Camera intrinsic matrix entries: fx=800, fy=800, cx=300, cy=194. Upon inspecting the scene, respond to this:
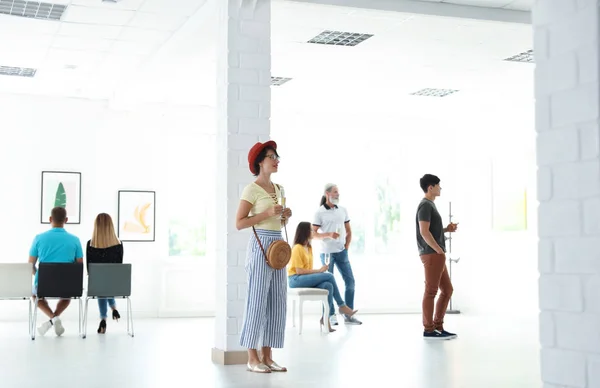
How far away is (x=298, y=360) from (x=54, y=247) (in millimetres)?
3588

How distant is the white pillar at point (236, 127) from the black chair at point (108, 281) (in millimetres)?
2457

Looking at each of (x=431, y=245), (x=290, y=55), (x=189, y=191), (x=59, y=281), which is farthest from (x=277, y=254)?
(x=189, y=191)

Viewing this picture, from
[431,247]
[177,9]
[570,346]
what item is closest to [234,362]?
[431,247]

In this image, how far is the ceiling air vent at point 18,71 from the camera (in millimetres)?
9336

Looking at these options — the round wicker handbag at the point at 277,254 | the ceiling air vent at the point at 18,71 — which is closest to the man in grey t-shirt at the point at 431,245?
the round wicker handbag at the point at 277,254

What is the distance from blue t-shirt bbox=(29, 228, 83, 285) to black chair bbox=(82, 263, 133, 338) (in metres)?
0.46

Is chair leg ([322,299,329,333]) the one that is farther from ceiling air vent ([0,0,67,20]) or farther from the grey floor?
ceiling air vent ([0,0,67,20])

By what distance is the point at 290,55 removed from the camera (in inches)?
339

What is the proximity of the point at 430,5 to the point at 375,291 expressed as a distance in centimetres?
622

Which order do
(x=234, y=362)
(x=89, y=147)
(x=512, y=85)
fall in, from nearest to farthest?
(x=234, y=362)
(x=512, y=85)
(x=89, y=147)

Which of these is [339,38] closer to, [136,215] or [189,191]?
[189,191]

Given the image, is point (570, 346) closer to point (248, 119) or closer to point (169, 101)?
point (248, 119)

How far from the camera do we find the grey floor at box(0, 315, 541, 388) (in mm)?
4734

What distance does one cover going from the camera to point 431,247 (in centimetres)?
708
